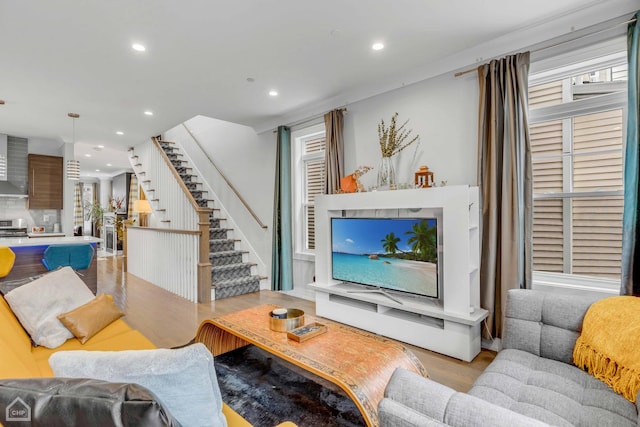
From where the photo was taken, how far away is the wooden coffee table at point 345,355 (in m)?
1.62

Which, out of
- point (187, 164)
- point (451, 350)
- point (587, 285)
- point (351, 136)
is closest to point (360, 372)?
point (451, 350)

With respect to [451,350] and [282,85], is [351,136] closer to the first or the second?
[282,85]

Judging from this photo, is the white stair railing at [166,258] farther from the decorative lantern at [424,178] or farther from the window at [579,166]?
the window at [579,166]

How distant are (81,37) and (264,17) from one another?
63.3 inches

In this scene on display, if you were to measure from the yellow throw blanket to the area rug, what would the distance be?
126 centimetres

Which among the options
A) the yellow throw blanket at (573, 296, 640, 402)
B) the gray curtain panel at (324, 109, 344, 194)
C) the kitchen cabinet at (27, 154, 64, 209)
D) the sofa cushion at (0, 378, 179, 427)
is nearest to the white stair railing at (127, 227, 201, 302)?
the kitchen cabinet at (27, 154, 64, 209)

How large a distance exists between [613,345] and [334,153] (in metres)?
3.15

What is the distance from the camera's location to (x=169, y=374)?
36.6 inches

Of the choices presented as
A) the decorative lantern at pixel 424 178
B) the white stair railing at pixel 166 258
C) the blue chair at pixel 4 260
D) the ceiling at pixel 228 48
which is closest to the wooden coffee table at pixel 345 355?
the blue chair at pixel 4 260

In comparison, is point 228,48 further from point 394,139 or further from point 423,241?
point 423,241

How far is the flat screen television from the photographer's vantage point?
2969 millimetres

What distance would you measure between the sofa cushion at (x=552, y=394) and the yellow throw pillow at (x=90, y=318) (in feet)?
7.76

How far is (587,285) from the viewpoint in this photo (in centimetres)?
259

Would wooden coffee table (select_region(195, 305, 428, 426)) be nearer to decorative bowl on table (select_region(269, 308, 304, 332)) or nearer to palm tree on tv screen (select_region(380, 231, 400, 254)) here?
decorative bowl on table (select_region(269, 308, 304, 332))
